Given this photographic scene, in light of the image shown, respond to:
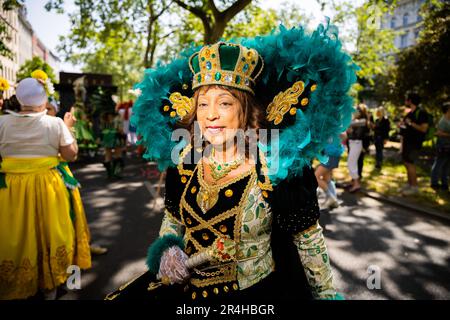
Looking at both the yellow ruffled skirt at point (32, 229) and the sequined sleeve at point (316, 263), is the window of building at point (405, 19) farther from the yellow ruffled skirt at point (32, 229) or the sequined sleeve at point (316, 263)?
the sequined sleeve at point (316, 263)

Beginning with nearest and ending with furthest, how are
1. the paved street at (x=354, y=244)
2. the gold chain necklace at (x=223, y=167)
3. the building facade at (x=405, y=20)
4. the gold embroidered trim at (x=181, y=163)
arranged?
the gold chain necklace at (x=223, y=167) → the gold embroidered trim at (x=181, y=163) → the paved street at (x=354, y=244) → the building facade at (x=405, y=20)

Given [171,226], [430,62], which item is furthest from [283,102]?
[430,62]

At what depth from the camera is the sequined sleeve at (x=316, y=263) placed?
5.24 feet

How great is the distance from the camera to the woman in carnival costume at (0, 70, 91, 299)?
320 cm

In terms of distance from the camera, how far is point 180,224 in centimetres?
193

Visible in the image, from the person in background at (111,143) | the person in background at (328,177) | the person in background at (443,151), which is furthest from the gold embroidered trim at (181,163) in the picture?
the person in background at (443,151)

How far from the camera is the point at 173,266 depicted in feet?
5.51

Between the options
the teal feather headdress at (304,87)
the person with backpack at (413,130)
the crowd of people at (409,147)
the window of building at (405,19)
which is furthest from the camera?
the window of building at (405,19)

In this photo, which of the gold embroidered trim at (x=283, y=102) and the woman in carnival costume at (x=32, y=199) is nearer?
the gold embroidered trim at (x=283, y=102)

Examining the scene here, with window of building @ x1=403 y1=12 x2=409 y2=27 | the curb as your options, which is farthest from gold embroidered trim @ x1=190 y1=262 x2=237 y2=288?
window of building @ x1=403 y1=12 x2=409 y2=27

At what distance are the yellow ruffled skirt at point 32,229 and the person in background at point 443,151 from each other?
8.36m

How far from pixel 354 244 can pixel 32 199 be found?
4351 mm
